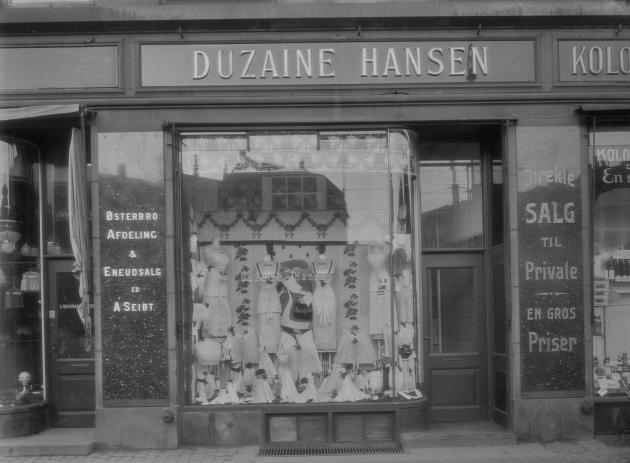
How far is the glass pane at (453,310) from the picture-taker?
31.7ft

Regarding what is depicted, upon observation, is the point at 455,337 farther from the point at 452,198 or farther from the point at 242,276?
the point at 242,276

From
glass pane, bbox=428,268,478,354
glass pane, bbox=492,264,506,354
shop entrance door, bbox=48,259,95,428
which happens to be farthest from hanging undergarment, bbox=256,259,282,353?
glass pane, bbox=492,264,506,354

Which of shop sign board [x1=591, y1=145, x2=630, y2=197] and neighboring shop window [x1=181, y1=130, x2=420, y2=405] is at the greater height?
shop sign board [x1=591, y1=145, x2=630, y2=197]

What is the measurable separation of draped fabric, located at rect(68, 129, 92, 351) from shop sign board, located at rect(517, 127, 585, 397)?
17.2 ft

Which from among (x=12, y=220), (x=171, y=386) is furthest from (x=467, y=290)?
(x=12, y=220)

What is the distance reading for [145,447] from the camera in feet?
28.3

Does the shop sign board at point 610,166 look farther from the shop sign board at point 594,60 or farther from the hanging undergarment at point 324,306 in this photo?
the hanging undergarment at point 324,306

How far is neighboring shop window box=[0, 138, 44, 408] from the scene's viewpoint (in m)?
9.34

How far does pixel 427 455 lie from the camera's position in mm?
8359

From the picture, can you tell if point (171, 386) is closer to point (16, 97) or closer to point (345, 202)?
point (345, 202)

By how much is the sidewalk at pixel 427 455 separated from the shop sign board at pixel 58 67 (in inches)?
173

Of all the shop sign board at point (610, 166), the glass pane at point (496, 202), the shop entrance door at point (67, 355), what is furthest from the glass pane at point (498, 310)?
the shop entrance door at point (67, 355)

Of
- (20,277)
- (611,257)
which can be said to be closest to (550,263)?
(611,257)

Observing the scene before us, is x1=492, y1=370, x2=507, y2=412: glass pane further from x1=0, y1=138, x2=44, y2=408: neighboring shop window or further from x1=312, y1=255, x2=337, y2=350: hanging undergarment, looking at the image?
x1=0, y1=138, x2=44, y2=408: neighboring shop window
